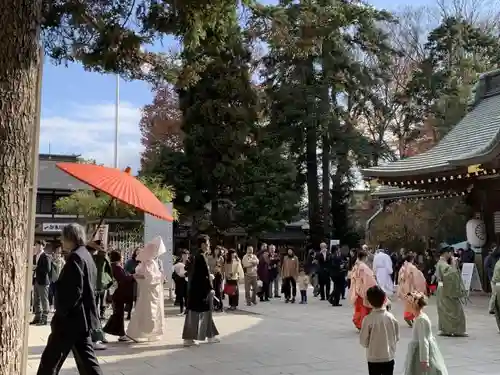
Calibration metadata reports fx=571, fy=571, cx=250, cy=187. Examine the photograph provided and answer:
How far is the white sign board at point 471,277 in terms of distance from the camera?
603 inches

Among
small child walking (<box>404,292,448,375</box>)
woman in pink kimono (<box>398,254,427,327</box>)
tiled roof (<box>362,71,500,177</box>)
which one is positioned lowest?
small child walking (<box>404,292,448,375</box>)

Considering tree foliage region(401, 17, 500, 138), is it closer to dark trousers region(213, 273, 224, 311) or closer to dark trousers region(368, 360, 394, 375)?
dark trousers region(213, 273, 224, 311)

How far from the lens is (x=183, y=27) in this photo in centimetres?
699

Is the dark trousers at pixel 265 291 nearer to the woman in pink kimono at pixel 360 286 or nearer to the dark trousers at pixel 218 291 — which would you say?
the dark trousers at pixel 218 291

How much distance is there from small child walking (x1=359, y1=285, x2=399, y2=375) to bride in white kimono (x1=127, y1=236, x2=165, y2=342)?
4347 millimetres

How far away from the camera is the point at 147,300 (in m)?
8.75

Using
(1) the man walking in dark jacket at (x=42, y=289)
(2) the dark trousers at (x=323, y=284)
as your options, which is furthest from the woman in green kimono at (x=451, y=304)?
(1) the man walking in dark jacket at (x=42, y=289)

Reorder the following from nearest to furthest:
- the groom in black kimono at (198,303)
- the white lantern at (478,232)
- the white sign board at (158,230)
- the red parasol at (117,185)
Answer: the red parasol at (117,185) → the groom in black kimono at (198,303) → the white sign board at (158,230) → the white lantern at (478,232)

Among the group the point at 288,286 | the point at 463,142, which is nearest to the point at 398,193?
the point at 463,142

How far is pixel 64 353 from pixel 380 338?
2775 mm

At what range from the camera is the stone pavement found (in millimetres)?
6871

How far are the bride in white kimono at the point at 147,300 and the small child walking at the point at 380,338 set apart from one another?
435cm

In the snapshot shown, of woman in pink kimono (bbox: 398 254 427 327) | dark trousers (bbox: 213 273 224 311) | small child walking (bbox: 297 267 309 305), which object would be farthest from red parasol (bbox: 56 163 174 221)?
small child walking (bbox: 297 267 309 305)

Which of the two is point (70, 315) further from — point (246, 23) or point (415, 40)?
point (415, 40)
